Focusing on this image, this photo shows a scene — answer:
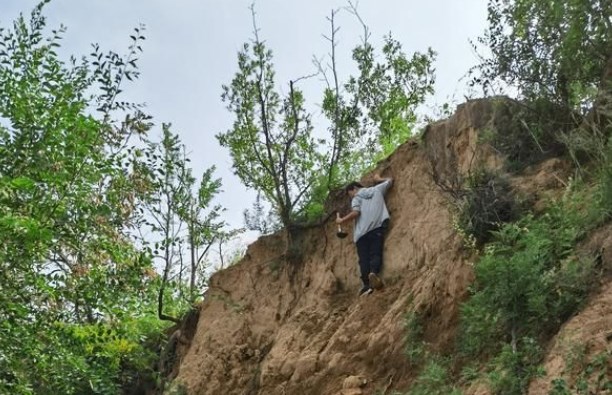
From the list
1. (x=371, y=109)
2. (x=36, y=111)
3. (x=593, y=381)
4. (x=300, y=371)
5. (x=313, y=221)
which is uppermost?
(x=371, y=109)

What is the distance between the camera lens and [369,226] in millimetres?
10422

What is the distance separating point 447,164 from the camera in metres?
8.98

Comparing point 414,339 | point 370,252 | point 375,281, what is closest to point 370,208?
point 370,252

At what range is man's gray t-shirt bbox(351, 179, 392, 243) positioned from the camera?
10438mm

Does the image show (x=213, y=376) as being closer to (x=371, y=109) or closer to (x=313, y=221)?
(x=313, y=221)

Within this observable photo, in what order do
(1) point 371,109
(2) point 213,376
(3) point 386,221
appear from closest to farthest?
(3) point 386,221 < (2) point 213,376 < (1) point 371,109

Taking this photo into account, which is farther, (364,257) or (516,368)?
(364,257)

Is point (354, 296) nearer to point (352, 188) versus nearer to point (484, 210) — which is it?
point (352, 188)

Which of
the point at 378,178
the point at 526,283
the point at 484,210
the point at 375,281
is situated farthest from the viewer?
the point at 378,178

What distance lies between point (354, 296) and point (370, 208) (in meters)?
1.23

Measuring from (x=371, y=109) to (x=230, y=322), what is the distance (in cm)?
535

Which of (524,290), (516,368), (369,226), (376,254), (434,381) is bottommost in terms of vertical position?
(516,368)

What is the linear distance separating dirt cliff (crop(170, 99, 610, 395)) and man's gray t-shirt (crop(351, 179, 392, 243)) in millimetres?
178

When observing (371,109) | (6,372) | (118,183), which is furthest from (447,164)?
(371,109)
